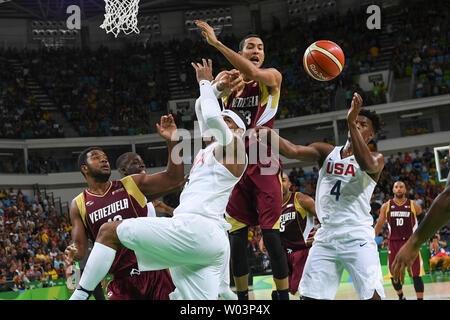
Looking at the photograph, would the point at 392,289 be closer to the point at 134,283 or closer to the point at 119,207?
the point at 134,283

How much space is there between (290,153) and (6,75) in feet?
82.4

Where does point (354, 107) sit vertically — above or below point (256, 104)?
below

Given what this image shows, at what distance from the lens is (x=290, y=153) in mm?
5598

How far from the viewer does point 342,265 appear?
569cm

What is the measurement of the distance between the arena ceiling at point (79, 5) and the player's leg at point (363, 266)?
2507cm

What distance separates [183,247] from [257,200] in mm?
1664

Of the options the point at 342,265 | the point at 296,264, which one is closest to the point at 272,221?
the point at 342,265

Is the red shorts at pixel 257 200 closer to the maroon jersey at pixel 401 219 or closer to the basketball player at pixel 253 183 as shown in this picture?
the basketball player at pixel 253 183

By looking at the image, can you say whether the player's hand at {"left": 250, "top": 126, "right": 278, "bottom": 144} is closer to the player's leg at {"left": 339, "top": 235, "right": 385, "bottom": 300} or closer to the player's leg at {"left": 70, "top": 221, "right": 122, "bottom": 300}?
the player's leg at {"left": 339, "top": 235, "right": 385, "bottom": 300}

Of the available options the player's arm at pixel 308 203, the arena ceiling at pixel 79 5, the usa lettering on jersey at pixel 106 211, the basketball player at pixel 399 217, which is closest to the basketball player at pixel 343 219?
the usa lettering on jersey at pixel 106 211

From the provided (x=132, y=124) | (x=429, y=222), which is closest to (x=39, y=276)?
(x=132, y=124)

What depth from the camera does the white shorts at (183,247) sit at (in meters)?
4.21

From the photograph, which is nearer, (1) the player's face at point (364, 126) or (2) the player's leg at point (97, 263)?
(2) the player's leg at point (97, 263)
